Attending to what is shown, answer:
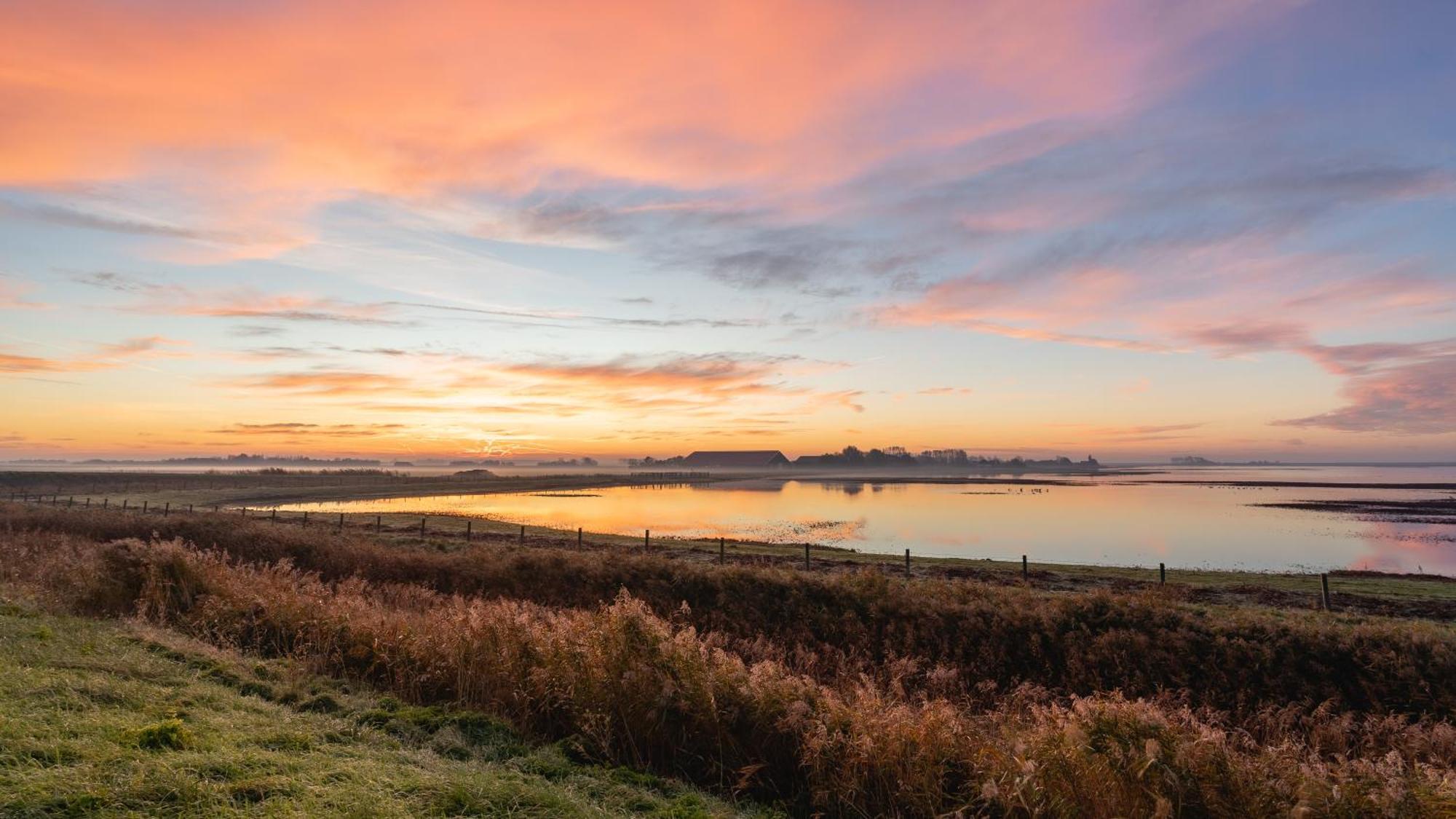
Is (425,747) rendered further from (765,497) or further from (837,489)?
(837,489)

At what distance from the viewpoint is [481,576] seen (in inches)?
1076

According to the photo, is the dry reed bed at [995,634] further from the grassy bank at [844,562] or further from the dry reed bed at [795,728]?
the grassy bank at [844,562]

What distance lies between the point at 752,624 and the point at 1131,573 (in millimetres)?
17807

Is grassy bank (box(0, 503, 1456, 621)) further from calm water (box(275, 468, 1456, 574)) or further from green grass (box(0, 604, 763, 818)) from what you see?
green grass (box(0, 604, 763, 818))

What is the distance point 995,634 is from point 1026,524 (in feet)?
159

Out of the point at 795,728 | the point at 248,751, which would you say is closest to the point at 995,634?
the point at 795,728

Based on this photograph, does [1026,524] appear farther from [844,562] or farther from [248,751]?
[248,751]

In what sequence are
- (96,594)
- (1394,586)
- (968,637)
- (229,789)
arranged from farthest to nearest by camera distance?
(1394,586), (968,637), (96,594), (229,789)

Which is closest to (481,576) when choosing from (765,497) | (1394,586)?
(1394,586)

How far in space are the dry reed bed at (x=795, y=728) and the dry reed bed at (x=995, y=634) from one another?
77.5 inches

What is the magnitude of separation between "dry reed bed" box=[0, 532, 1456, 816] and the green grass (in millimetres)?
953

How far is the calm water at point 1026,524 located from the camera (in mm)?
44344

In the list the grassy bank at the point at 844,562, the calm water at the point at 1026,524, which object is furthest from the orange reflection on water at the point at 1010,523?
the grassy bank at the point at 844,562

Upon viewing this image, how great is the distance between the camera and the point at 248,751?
709 cm
